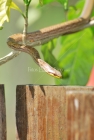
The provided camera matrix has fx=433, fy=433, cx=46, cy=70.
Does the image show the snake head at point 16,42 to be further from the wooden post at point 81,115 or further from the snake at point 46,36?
the wooden post at point 81,115

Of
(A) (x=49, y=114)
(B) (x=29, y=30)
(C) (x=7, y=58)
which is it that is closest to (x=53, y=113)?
(A) (x=49, y=114)

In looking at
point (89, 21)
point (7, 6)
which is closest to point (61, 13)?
point (89, 21)

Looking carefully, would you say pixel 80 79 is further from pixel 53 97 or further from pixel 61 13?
pixel 53 97

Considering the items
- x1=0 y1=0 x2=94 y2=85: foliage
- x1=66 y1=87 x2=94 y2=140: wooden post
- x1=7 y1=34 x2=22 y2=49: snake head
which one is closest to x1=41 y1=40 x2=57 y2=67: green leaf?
x1=0 y1=0 x2=94 y2=85: foliage

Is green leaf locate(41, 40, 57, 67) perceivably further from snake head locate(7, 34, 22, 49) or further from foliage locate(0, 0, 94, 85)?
snake head locate(7, 34, 22, 49)

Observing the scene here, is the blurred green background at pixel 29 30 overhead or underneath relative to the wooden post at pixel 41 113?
overhead

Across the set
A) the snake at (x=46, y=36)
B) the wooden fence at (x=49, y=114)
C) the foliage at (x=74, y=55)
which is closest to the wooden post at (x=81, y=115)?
the wooden fence at (x=49, y=114)

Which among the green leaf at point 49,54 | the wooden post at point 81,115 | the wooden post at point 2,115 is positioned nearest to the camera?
the wooden post at point 81,115
